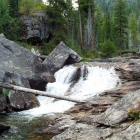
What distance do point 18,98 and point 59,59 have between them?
877 cm

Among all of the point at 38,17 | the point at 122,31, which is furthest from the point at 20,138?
the point at 122,31

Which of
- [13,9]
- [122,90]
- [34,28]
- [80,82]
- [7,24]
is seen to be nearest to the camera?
[122,90]

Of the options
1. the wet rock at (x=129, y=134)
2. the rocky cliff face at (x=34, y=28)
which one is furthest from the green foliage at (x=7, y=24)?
the wet rock at (x=129, y=134)

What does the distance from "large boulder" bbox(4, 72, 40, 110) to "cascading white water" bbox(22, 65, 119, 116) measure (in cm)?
93

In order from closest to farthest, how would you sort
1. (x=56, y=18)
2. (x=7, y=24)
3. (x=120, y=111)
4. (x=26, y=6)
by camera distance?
(x=120, y=111), (x=7, y=24), (x=56, y=18), (x=26, y=6)

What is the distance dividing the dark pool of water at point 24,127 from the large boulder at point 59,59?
31.0 ft

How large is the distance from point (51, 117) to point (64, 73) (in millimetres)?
9003

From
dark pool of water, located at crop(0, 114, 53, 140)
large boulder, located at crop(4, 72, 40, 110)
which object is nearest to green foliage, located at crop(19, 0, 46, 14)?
large boulder, located at crop(4, 72, 40, 110)

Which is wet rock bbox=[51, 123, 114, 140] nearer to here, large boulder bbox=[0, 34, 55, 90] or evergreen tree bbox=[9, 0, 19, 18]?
large boulder bbox=[0, 34, 55, 90]

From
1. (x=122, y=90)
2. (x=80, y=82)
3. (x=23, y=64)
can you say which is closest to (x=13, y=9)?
(x=23, y=64)

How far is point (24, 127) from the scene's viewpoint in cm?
1266

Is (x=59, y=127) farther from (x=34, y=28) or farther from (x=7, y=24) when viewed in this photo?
(x=34, y=28)

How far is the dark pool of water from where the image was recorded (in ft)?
36.0

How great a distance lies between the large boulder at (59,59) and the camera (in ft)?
79.8
